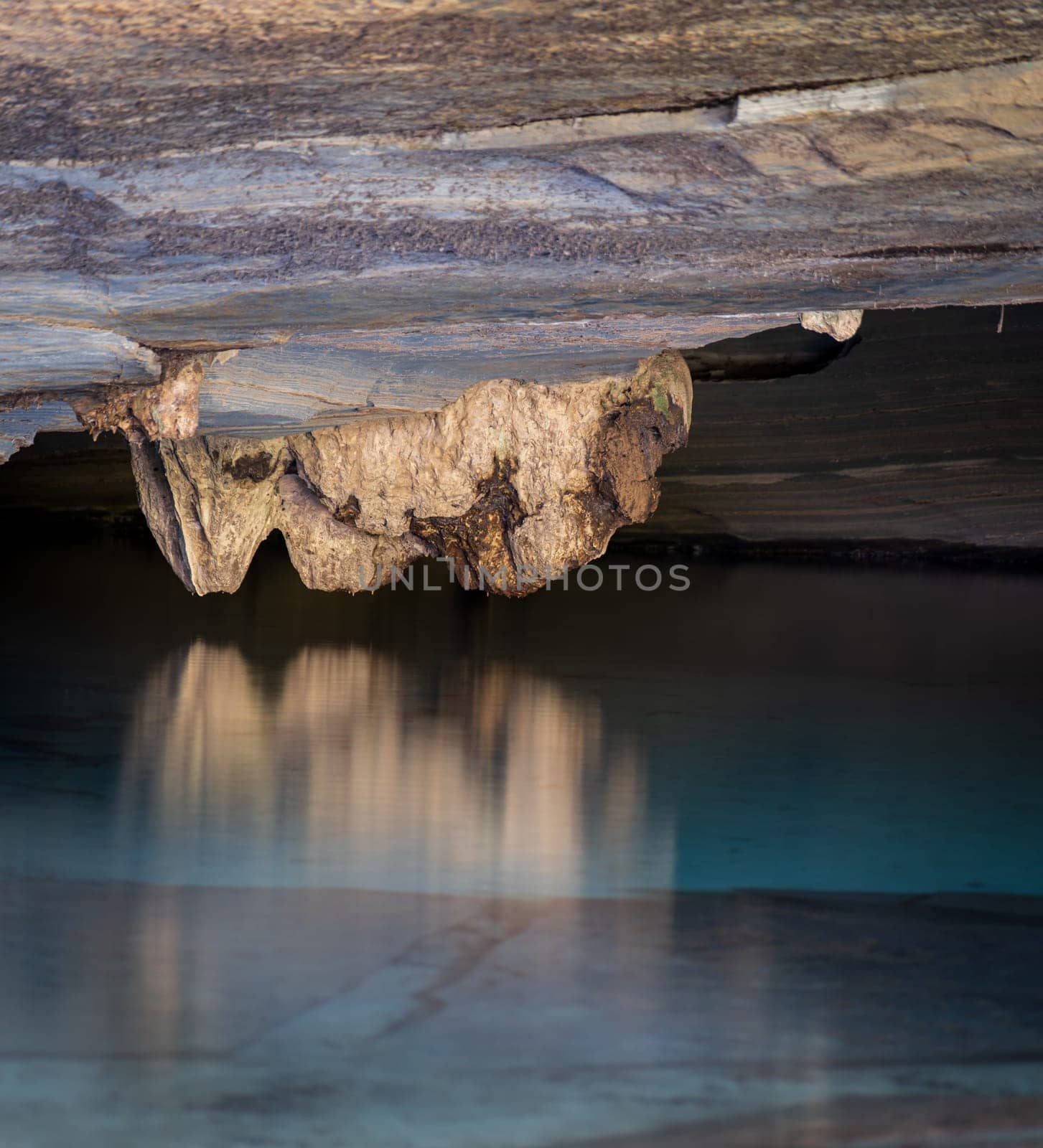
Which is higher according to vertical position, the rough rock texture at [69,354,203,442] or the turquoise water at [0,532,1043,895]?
the rough rock texture at [69,354,203,442]

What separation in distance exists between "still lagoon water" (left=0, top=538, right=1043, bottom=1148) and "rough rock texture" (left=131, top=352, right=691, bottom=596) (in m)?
0.80

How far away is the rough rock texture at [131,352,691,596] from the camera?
4.99 metres

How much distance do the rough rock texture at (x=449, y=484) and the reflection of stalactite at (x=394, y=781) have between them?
0.95m

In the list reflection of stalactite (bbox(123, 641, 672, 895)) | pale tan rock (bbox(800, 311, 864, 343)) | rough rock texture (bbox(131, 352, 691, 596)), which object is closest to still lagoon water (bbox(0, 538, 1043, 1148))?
reflection of stalactite (bbox(123, 641, 672, 895))

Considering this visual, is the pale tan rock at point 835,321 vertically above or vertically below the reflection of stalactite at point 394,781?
above

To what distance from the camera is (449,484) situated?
17.0 feet

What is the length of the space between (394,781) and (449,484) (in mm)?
2322

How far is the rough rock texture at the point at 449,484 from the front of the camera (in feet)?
16.4

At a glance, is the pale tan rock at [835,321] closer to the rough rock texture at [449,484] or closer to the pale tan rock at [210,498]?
the rough rock texture at [449,484]

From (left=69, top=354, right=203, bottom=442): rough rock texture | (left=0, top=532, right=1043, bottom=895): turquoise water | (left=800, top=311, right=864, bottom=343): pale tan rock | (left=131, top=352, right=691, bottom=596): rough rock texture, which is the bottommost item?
(left=0, top=532, right=1043, bottom=895): turquoise water

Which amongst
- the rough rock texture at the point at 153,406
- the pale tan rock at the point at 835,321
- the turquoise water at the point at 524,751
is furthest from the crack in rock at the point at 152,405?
the pale tan rock at the point at 835,321

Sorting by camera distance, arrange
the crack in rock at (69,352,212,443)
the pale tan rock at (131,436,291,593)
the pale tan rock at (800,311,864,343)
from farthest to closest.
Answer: the pale tan rock at (131,436,291,593) < the crack in rock at (69,352,212,443) < the pale tan rock at (800,311,864,343)

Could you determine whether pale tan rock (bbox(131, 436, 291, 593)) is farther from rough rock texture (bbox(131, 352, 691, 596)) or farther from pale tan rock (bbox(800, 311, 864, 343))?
pale tan rock (bbox(800, 311, 864, 343))

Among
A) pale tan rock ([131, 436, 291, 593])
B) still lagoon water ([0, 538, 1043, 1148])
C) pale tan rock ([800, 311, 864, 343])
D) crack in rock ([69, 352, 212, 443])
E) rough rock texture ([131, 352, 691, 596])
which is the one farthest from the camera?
pale tan rock ([131, 436, 291, 593])
